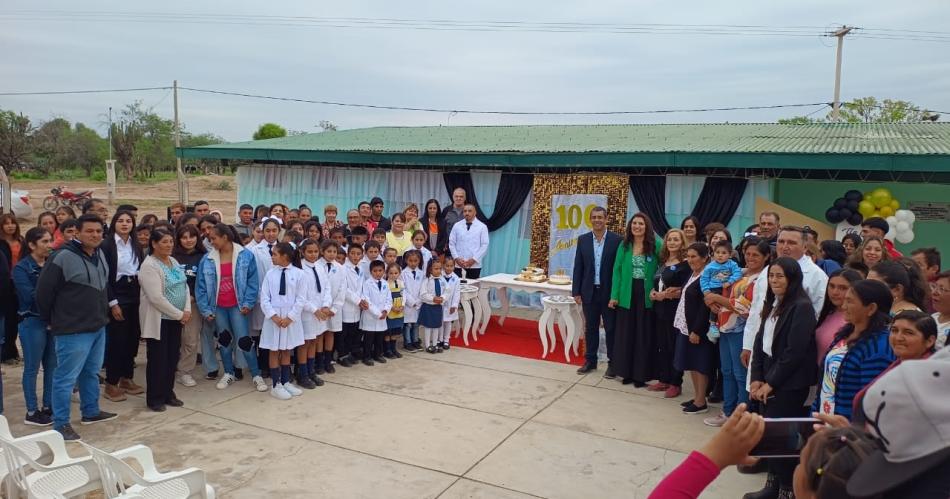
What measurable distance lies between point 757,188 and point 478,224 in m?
3.94

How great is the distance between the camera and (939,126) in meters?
12.1

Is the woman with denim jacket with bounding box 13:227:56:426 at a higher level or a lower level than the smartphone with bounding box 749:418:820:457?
lower

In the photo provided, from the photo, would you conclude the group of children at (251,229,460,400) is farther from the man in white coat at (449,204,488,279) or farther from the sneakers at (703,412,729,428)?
the sneakers at (703,412,729,428)

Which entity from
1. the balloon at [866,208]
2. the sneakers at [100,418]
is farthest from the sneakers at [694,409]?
the sneakers at [100,418]

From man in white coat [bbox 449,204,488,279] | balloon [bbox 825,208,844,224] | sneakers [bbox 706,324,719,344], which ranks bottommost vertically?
sneakers [bbox 706,324,719,344]

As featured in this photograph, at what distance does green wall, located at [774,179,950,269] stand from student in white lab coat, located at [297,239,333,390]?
284 inches

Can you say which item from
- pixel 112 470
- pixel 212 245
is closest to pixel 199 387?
pixel 212 245

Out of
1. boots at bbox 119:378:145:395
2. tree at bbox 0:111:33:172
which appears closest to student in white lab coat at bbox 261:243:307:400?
boots at bbox 119:378:145:395

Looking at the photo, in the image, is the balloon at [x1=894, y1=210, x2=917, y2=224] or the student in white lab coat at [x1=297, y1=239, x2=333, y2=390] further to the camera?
the balloon at [x1=894, y1=210, x2=917, y2=224]

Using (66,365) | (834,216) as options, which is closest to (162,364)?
(66,365)

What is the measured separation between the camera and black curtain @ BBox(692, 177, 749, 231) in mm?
9188

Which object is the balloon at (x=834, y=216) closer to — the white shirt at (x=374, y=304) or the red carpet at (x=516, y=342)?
the red carpet at (x=516, y=342)

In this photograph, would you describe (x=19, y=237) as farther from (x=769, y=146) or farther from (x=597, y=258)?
(x=769, y=146)

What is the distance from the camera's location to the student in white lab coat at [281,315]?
20.5ft
